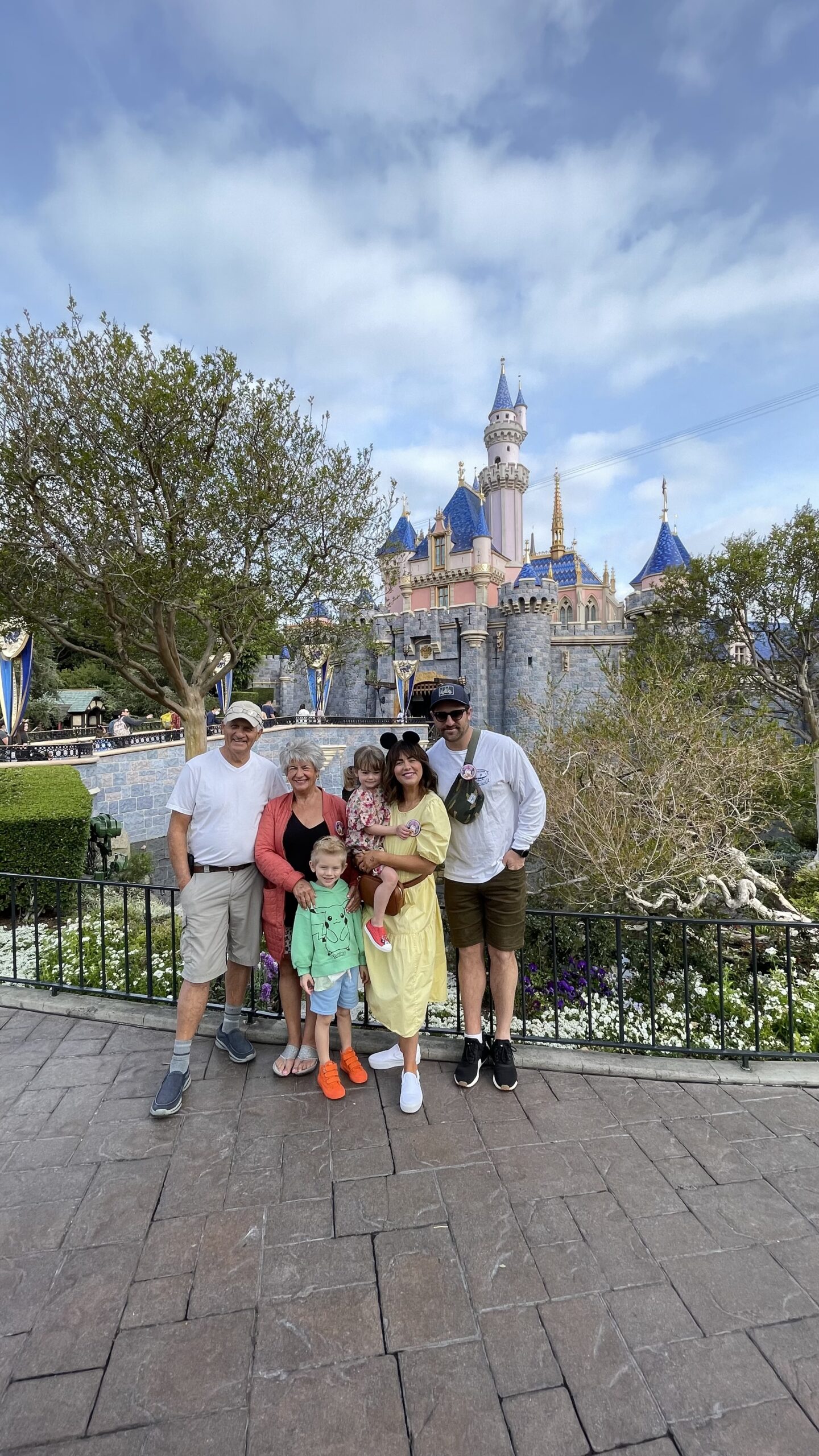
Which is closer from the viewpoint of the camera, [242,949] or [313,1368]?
[313,1368]

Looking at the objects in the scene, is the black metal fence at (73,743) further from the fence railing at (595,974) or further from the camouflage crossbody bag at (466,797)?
the camouflage crossbody bag at (466,797)

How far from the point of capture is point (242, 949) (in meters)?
3.10

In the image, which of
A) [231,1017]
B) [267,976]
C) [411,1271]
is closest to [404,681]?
[267,976]

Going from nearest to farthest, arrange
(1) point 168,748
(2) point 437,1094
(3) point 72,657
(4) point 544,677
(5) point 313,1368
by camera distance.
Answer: (5) point 313,1368 < (2) point 437,1094 < (1) point 168,748 < (4) point 544,677 < (3) point 72,657

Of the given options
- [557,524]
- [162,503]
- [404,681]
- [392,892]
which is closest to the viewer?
[392,892]

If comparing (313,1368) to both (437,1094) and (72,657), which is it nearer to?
(437,1094)

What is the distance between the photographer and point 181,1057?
2.86 meters

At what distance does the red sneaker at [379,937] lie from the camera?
270 cm

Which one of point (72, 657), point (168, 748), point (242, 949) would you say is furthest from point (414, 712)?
point (242, 949)

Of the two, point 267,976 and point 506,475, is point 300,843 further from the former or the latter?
point 506,475

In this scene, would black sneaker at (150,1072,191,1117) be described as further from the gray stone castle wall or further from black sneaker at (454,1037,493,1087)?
the gray stone castle wall

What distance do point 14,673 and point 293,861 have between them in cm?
1023

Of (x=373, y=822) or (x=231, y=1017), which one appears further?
(x=231, y=1017)

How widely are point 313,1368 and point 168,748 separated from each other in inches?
605
